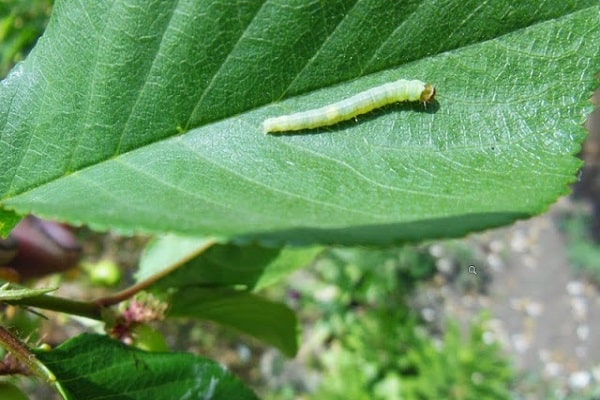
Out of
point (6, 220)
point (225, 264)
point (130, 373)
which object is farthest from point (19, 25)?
point (130, 373)

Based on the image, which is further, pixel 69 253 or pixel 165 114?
pixel 69 253

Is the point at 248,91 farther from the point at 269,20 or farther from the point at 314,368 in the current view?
the point at 314,368

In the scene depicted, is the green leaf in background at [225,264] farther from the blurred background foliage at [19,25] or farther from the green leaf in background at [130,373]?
the blurred background foliage at [19,25]

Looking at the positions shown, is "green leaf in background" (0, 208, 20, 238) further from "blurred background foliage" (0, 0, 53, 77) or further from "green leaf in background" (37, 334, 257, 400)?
"blurred background foliage" (0, 0, 53, 77)

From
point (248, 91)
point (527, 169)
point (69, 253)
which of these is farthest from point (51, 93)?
point (69, 253)

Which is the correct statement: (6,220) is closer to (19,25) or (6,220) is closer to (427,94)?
(427,94)

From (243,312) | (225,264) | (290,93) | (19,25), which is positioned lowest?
(243,312)
